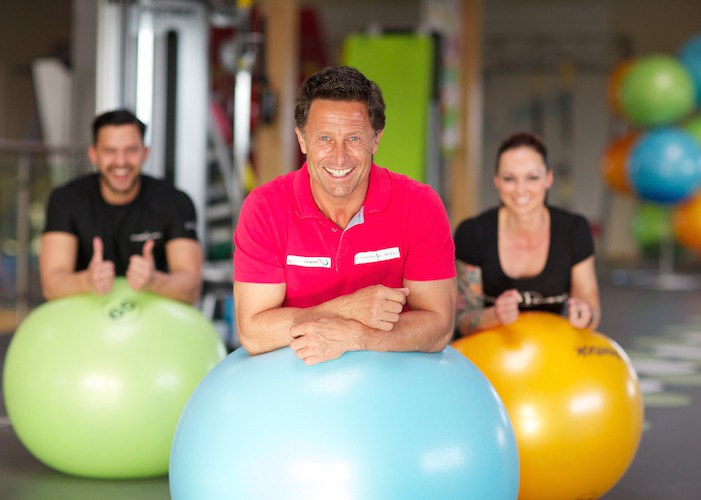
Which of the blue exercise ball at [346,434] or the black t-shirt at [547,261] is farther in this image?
the black t-shirt at [547,261]

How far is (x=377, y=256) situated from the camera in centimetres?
189

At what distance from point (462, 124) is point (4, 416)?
5.56m

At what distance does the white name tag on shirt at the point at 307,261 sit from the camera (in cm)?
187

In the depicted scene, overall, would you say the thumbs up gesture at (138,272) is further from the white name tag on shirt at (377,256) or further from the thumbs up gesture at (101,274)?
the white name tag on shirt at (377,256)

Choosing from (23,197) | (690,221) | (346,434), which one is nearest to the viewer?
(346,434)

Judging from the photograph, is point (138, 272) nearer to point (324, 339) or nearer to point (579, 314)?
point (324, 339)

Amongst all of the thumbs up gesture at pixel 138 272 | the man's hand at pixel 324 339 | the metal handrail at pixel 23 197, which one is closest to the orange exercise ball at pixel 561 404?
the man's hand at pixel 324 339

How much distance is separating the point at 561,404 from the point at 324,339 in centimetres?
76

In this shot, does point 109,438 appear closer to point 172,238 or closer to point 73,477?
point 73,477

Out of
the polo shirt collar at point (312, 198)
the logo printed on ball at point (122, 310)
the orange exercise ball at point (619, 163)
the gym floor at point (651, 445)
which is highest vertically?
the orange exercise ball at point (619, 163)

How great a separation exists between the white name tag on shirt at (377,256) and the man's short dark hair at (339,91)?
24 centimetres

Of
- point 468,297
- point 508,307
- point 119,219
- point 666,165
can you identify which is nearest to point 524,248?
point 468,297

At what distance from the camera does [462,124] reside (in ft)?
26.7

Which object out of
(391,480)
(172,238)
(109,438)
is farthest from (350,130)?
(172,238)
